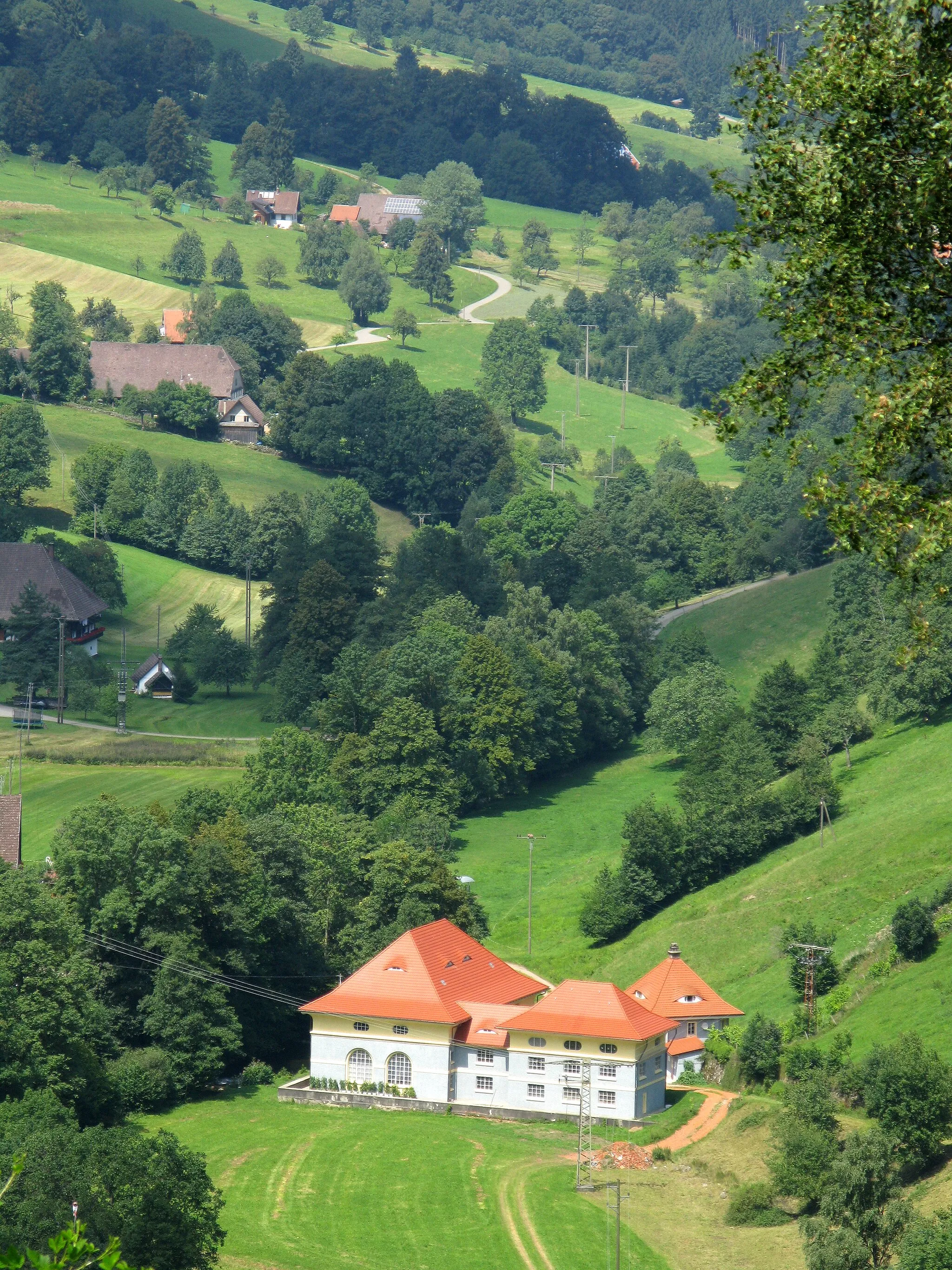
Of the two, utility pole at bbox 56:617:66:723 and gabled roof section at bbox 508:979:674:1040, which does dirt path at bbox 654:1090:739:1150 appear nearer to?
gabled roof section at bbox 508:979:674:1040

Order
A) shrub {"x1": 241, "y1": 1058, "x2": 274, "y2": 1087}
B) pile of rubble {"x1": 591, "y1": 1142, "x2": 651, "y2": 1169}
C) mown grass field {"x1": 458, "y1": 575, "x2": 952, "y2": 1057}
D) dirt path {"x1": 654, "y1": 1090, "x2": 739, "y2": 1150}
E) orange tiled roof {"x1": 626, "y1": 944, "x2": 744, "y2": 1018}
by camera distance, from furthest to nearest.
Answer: mown grass field {"x1": 458, "y1": 575, "x2": 952, "y2": 1057}
orange tiled roof {"x1": 626, "y1": 944, "x2": 744, "y2": 1018}
shrub {"x1": 241, "y1": 1058, "x2": 274, "y2": 1087}
dirt path {"x1": 654, "y1": 1090, "x2": 739, "y2": 1150}
pile of rubble {"x1": 591, "y1": 1142, "x2": 651, "y2": 1169}

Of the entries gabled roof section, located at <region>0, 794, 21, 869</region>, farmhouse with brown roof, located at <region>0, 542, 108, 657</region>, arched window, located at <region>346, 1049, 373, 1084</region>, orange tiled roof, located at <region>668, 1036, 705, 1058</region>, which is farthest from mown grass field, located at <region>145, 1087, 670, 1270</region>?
farmhouse with brown roof, located at <region>0, 542, 108, 657</region>

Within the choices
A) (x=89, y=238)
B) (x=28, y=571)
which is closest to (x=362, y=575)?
(x=28, y=571)

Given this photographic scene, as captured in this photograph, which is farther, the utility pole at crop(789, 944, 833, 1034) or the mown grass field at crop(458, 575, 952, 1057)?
the mown grass field at crop(458, 575, 952, 1057)

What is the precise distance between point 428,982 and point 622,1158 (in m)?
13.2

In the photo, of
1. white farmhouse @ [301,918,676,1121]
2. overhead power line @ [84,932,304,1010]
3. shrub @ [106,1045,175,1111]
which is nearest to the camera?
shrub @ [106,1045,175,1111]

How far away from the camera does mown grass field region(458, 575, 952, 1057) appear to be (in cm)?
6775

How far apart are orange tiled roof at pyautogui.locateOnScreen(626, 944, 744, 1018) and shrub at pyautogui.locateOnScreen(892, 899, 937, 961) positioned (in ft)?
22.3

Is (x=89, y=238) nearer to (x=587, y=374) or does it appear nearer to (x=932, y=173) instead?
(x=587, y=374)

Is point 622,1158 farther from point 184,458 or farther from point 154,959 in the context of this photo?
point 184,458

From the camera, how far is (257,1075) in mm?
66188

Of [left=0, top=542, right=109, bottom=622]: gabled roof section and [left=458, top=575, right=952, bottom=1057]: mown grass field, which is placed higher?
[left=458, top=575, right=952, bottom=1057]: mown grass field

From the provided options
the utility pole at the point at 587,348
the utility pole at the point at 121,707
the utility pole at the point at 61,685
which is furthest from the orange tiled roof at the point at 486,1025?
the utility pole at the point at 587,348

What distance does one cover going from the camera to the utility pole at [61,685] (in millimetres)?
102438
